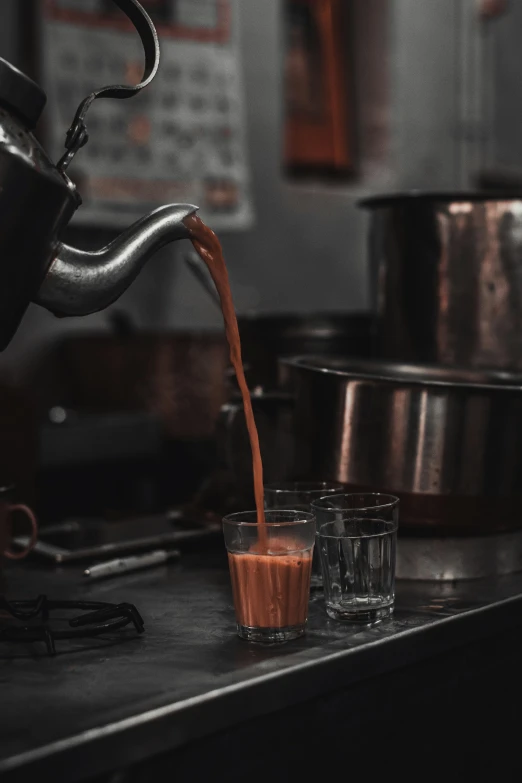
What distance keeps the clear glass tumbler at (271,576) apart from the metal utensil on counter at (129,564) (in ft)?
1.00

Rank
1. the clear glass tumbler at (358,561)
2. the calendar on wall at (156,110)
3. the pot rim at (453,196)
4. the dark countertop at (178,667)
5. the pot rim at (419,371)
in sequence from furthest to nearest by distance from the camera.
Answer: the calendar on wall at (156,110) → the pot rim at (453,196) → the pot rim at (419,371) → the clear glass tumbler at (358,561) → the dark countertop at (178,667)

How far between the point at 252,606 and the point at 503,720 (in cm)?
34

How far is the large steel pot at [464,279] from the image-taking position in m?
1.64

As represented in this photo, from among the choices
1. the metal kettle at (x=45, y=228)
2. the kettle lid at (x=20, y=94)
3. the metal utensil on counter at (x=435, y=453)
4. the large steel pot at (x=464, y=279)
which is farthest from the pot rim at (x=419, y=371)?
the kettle lid at (x=20, y=94)

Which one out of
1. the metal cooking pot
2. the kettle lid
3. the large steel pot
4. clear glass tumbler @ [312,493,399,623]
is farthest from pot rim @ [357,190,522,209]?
the kettle lid

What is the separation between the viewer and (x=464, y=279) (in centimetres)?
165

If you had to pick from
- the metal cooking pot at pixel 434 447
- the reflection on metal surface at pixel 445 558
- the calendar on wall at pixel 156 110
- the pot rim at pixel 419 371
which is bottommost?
the reflection on metal surface at pixel 445 558

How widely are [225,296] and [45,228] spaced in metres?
0.26

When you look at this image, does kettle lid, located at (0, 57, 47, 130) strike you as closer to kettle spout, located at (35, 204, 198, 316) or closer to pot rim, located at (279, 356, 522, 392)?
kettle spout, located at (35, 204, 198, 316)

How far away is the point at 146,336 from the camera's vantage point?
302cm

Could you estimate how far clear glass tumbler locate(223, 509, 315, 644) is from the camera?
99 cm

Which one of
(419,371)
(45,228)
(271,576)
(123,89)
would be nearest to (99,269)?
(45,228)

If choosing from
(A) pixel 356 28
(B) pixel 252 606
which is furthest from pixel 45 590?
(A) pixel 356 28

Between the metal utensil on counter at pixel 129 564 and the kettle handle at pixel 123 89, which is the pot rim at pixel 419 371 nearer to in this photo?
the metal utensil on counter at pixel 129 564
